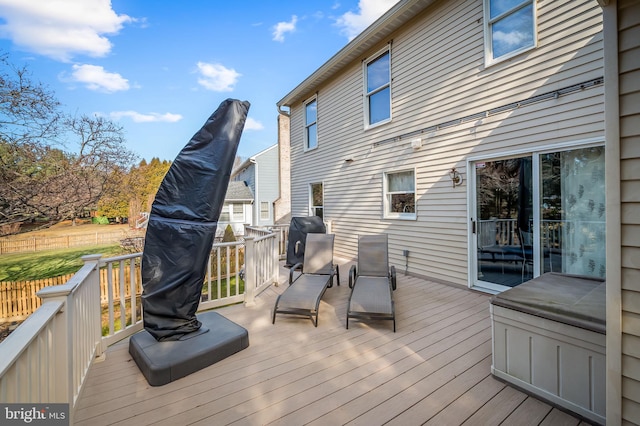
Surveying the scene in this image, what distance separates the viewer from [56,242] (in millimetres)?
15828

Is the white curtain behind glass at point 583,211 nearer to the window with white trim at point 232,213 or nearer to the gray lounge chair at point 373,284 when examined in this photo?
the gray lounge chair at point 373,284

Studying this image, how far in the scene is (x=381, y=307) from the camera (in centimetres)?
341

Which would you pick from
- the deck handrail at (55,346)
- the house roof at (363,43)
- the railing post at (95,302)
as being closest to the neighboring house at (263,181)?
the house roof at (363,43)

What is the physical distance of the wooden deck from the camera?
76.1 inches

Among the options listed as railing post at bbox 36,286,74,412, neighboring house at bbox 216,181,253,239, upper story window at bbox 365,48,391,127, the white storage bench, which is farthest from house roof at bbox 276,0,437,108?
neighboring house at bbox 216,181,253,239

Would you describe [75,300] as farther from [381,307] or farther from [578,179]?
[578,179]

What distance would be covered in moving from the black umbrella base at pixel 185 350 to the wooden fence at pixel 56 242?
17.1 meters

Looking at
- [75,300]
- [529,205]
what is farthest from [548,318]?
[75,300]

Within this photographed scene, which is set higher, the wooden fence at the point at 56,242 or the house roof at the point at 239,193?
the house roof at the point at 239,193

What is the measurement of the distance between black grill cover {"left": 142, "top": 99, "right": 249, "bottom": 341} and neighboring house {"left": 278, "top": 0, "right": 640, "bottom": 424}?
9.89 feet

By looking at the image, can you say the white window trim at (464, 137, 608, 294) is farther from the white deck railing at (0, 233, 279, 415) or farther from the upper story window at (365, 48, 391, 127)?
the white deck railing at (0, 233, 279, 415)

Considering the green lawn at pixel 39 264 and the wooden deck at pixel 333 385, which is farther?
the green lawn at pixel 39 264

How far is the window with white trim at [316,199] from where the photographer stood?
29.3 feet

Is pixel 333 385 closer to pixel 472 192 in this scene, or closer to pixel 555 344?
pixel 555 344
